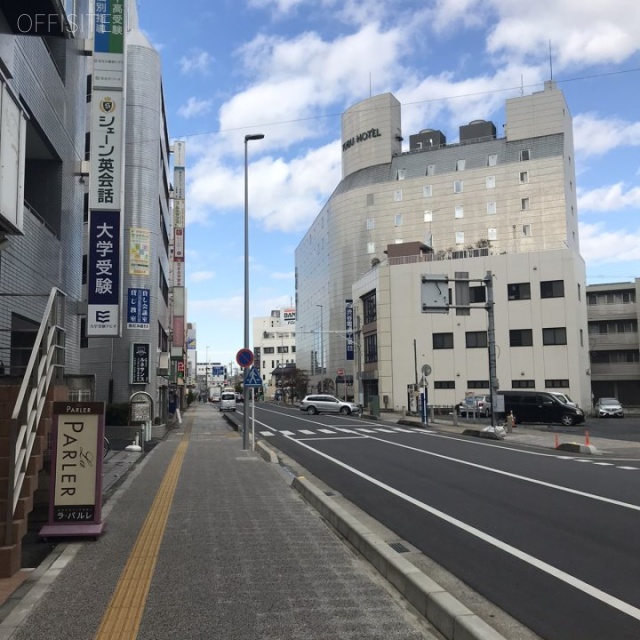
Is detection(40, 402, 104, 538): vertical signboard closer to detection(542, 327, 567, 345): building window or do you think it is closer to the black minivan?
the black minivan

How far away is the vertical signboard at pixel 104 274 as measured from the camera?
15133mm

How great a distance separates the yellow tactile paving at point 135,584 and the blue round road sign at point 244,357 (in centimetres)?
986

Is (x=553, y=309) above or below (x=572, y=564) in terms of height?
above

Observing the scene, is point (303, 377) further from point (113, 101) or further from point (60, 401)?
point (60, 401)

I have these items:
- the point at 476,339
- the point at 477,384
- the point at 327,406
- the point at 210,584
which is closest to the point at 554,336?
the point at 476,339

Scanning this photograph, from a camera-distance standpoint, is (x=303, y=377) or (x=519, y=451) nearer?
(x=519, y=451)

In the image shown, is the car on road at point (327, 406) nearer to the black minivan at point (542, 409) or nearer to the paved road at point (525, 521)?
the black minivan at point (542, 409)

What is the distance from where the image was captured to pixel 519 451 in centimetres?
1905

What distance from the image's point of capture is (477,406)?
40.9 metres

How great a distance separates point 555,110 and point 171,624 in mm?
75387

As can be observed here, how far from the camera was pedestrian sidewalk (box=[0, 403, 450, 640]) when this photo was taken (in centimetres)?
444

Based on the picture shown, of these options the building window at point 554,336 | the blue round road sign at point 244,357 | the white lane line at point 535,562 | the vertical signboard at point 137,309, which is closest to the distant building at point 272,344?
the building window at point 554,336

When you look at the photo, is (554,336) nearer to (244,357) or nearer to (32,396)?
(244,357)

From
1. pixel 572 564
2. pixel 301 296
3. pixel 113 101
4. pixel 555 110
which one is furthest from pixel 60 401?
pixel 301 296
